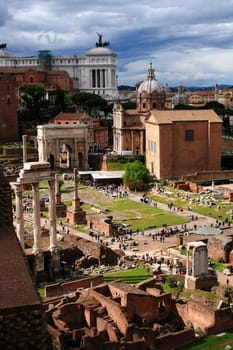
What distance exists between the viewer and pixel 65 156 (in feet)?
250

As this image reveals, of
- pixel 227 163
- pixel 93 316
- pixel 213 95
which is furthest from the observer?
pixel 213 95

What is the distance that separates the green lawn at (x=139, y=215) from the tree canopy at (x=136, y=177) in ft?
17.5

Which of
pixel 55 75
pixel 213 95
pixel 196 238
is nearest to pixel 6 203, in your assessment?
pixel 196 238

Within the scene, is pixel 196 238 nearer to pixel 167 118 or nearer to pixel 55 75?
pixel 167 118

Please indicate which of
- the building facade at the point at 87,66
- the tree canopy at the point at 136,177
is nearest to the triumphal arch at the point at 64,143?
the tree canopy at the point at 136,177

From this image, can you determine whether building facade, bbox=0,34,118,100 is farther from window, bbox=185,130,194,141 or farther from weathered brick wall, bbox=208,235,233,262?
weathered brick wall, bbox=208,235,233,262

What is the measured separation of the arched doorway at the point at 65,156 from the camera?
239 ft

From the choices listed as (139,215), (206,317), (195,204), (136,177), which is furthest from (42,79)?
(206,317)

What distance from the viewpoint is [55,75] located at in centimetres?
11475

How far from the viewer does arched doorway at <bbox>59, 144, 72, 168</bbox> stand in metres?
72.9

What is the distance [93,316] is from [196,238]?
15.6 m

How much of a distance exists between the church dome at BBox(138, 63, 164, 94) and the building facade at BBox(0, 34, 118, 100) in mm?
45880

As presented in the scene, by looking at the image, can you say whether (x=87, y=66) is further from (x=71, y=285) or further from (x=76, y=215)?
(x=71, y=285)

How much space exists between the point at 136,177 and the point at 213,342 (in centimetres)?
3858
